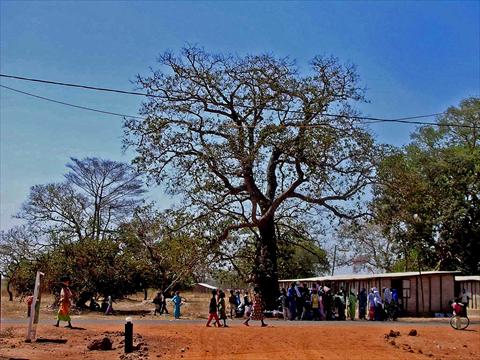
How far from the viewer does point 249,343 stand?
18.2 metres

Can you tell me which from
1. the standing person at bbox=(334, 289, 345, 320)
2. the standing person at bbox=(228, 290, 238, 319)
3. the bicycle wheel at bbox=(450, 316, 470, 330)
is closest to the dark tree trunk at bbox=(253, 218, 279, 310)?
the standing person at bbox=(228, 290, 238, 319)

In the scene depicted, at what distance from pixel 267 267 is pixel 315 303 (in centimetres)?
413

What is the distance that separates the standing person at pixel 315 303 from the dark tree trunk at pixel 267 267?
10.4 ft

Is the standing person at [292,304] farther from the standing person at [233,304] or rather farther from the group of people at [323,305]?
the standing person at [233,304]

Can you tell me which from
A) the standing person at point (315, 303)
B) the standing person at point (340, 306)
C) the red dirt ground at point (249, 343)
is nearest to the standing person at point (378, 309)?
the standing person at point (340, 306)

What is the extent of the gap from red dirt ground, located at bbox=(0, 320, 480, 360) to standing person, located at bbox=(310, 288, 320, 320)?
19.6 ft

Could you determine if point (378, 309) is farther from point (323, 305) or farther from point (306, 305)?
point (306, 305)

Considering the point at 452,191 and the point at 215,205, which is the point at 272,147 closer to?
the point at 215,205

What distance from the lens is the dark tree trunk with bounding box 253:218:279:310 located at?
32906 millimetres

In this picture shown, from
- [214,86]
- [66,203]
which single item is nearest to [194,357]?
[214,86]

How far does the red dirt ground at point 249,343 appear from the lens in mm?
16016

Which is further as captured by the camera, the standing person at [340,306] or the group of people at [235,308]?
the standing person at [340,306]

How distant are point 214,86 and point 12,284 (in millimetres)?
18685

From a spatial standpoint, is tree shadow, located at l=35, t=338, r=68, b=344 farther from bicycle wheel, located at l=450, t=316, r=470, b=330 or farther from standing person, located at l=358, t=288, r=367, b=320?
standing person, located at l=358, t=288, r=367, b=320
